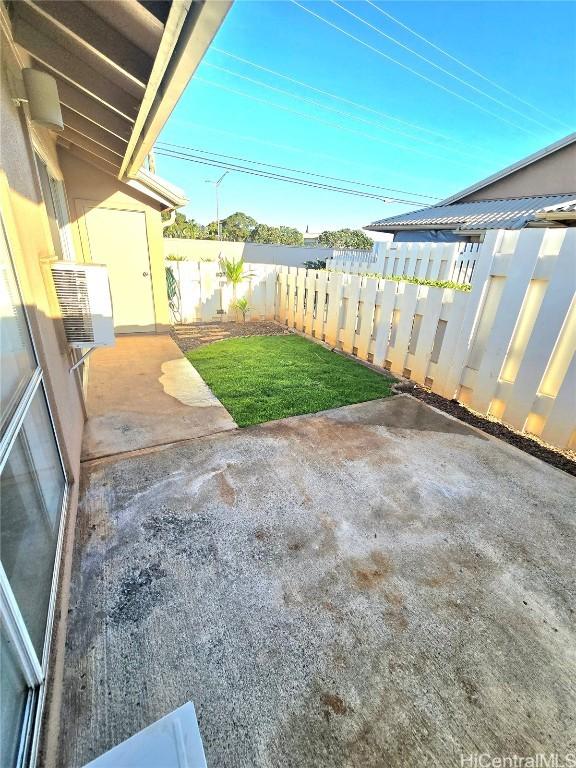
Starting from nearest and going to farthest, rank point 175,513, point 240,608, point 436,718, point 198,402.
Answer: point 436,718
point 240,608
point 175,513
point 198,402

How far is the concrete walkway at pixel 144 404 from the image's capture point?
2.90 meters

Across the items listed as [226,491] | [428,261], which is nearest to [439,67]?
[428,261]

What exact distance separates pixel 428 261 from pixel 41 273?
894cm

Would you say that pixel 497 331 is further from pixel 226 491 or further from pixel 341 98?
pixel 341 98

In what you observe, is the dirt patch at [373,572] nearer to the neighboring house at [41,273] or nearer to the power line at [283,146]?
the neighboring house at [41,273]

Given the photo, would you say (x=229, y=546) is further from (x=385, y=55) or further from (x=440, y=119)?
(x=440, y=119)

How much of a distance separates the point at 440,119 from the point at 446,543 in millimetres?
25701

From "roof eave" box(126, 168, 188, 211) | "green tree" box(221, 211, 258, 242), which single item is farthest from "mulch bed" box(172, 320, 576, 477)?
"green tree" box(221, 211, 258, 242)

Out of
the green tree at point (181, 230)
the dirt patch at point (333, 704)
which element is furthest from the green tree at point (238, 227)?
the dirt patch at point (333, 704)

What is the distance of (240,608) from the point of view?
1536mm

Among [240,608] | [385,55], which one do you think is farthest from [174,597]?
[385,55]

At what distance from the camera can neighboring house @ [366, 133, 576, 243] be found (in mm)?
10109

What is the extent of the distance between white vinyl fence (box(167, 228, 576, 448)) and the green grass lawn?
0.62 metres

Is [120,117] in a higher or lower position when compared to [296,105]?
lower
